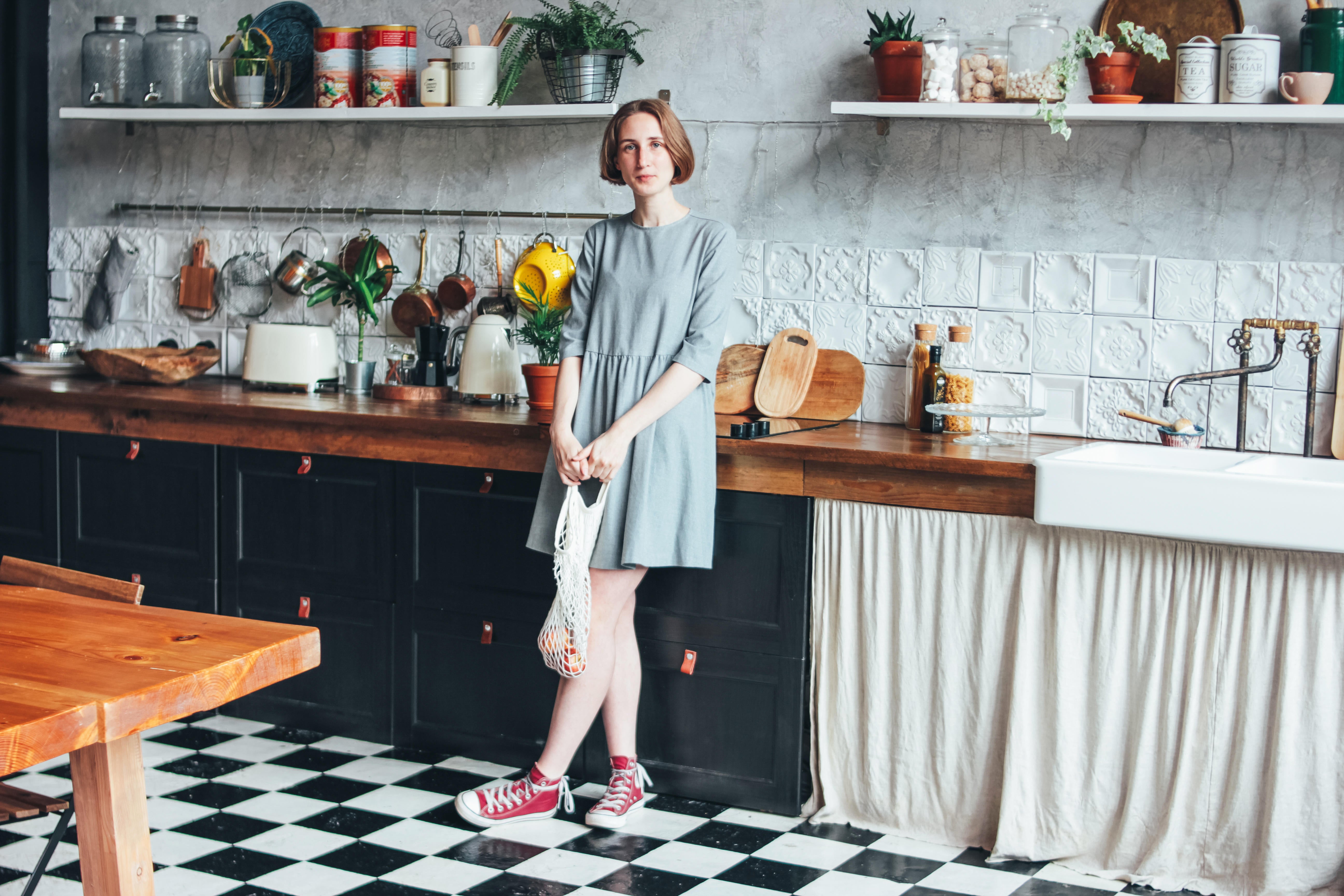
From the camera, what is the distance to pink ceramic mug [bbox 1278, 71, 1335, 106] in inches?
112

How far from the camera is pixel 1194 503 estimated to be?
97.5 inches

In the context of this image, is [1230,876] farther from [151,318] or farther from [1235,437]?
[151,318]

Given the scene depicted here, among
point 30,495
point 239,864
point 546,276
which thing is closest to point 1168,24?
point 546,276

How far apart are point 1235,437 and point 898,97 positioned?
3.57ft

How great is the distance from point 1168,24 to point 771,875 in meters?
2.07

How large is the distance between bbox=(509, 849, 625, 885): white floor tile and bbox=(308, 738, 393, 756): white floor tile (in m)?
0.77

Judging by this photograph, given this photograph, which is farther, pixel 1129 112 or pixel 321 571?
pixel 321 571

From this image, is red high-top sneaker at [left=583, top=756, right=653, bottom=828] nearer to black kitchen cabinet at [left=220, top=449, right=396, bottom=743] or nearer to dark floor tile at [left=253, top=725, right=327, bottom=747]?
black kitchen cabinet at [left=220, top=449, right=396, bottom=743]

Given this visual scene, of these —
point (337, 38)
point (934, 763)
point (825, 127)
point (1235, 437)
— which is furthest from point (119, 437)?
point (1235, 437)

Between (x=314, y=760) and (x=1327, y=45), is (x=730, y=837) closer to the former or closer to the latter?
(x=314, y=760)

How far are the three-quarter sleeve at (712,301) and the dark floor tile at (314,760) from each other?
1.32 m

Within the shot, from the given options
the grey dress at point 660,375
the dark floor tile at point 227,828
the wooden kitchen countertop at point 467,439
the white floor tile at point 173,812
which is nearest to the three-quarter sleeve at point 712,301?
the grey dress at point 660,375

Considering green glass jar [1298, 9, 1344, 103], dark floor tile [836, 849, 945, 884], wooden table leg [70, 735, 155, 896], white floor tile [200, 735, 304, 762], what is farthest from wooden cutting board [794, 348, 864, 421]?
wooden table leg [70, 735, 155, 896]

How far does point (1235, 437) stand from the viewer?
310 cm
